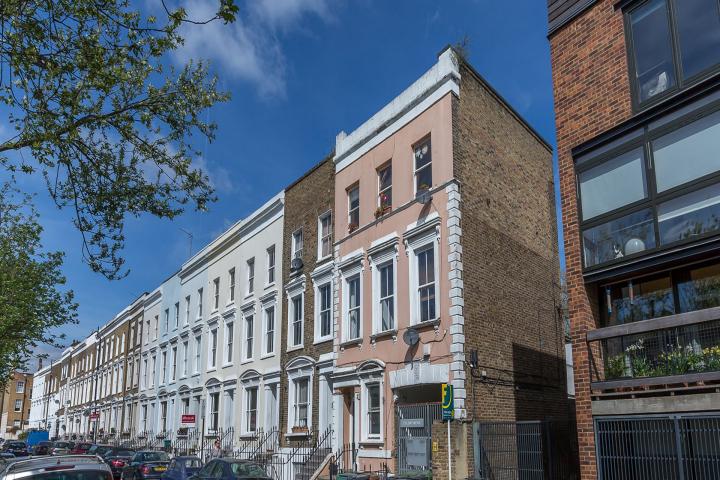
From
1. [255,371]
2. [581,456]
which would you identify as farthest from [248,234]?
[581,456]

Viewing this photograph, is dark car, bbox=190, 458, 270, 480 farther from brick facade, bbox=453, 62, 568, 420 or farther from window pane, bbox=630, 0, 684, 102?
window pane, bbox=630, 0, 684, 102

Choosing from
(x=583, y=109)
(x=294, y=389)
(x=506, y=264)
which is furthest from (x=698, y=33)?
(x=294, y=389)

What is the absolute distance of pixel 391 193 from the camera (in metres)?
21.2

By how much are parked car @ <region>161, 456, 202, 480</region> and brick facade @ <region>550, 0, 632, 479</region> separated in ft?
38.0

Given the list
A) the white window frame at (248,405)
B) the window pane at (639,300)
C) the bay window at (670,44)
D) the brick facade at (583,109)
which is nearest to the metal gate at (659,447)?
the brick facade at (583,109)

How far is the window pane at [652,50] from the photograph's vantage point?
40.1 feet

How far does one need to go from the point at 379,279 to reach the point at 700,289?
35.5 ft

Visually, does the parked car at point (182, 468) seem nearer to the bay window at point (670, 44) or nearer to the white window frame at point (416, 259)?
the white window frame at point (416, 259)

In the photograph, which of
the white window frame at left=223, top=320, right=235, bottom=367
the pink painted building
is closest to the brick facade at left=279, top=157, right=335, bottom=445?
the pink painted building

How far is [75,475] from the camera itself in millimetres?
9328

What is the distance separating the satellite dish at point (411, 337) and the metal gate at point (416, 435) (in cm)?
163

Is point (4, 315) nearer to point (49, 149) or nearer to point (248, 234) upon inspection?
point (248, 234)

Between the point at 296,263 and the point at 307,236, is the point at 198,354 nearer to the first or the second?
the point at 296,263

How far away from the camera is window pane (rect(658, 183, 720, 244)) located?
431 inches
